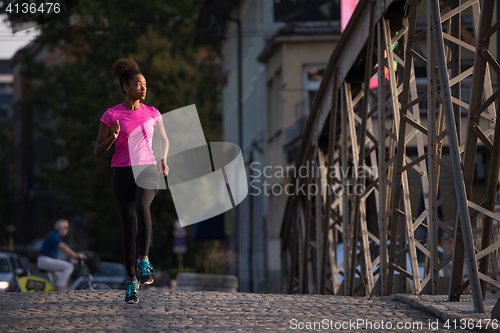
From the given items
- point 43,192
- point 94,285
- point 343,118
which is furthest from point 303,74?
point 43,192

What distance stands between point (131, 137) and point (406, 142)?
10.3 ft

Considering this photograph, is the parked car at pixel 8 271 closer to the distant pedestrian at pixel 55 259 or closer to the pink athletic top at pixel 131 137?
the distant pedestrian at pixel 55 259

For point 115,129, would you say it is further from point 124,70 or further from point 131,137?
point 124,70

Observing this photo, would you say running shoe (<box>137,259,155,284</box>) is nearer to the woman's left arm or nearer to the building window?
the woman's left arm

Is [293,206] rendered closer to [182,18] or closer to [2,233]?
[182,18]

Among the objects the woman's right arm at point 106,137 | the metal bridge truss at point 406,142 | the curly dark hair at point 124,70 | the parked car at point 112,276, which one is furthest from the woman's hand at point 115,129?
the parked car at point 112,276

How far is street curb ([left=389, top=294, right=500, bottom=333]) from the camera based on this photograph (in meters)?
5.78

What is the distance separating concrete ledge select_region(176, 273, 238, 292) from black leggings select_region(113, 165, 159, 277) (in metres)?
8.19

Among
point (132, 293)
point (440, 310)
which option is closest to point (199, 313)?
point (132, 293)

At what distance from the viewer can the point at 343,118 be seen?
35.7 ft

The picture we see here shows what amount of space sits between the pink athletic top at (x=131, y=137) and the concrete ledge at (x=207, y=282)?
8412 mm

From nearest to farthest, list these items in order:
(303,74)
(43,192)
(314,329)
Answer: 1. (314,329)
2. (303,74)
3. (43,192)

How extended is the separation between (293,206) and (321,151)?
3094 millimetres

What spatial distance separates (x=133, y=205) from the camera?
23.1 feet
